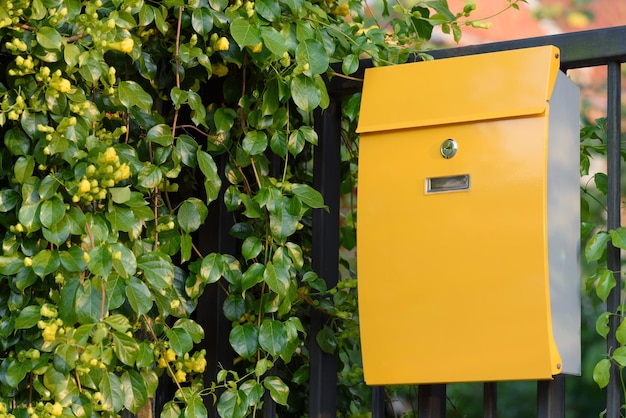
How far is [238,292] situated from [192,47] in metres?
0.44

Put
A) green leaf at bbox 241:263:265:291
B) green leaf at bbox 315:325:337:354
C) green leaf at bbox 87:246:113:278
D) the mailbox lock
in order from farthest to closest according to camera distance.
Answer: green leaf at bbox 315:325:337:354 < green leaf at bbox 241:263:265:291 < the mailbox lock < green leaf at bbox 87:246:113:278

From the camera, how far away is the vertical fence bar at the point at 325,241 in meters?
1.89

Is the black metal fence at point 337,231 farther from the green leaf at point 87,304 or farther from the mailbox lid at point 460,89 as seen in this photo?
the green leaf at point 87,304

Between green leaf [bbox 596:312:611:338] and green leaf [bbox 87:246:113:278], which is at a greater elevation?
green leaf [bbox 87:246:113:278]

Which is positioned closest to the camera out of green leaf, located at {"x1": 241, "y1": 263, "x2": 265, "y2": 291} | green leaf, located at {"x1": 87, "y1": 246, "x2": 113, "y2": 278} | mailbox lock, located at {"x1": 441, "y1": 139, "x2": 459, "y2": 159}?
green leaf, located at {"x1": 87, "y1": 246, "x2": 113, "y2": 278}

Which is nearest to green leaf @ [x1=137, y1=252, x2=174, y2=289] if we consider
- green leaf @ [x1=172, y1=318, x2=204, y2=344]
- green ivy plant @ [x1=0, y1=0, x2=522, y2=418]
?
green ivy plant @ [x1=0, y1=0, x2=522, y2=418]

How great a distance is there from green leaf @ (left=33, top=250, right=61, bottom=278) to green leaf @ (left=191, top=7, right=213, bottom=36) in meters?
0.44

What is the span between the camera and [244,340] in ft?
5.74

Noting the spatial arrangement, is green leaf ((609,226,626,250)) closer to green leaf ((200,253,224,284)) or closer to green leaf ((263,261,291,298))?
green leaf ((263,261,291,298))

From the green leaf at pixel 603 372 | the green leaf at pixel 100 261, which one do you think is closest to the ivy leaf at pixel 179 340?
the green leaf at pixel 100 261

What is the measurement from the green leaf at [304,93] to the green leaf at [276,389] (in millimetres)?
471

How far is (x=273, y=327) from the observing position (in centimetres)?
175

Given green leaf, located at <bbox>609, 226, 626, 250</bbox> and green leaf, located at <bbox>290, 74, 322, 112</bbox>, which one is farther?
green leaf, located at <bbox>290, 74, 322, 112</bbox>

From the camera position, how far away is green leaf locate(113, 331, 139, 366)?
1583mm
